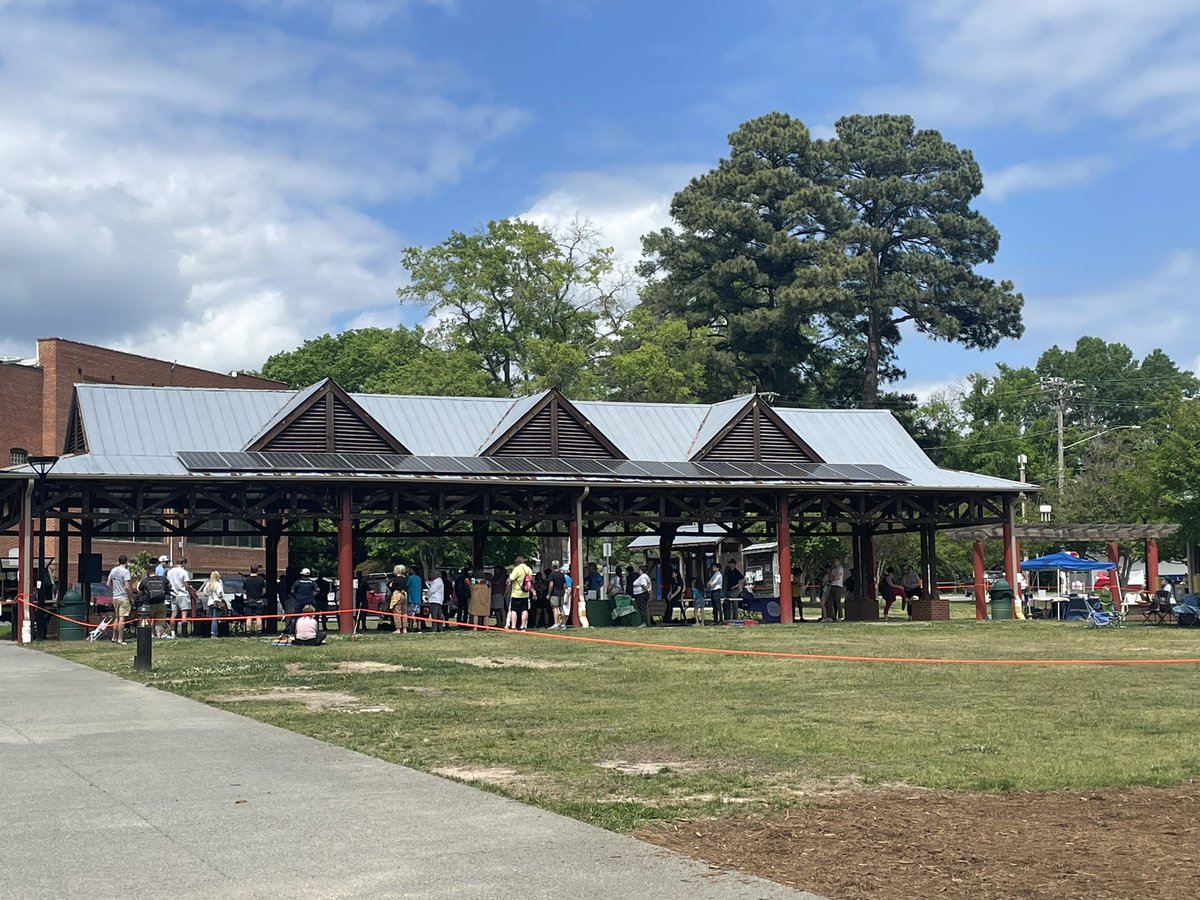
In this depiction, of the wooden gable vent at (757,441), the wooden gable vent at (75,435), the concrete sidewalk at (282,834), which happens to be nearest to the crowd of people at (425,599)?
the wooden gable vent at (757,441)

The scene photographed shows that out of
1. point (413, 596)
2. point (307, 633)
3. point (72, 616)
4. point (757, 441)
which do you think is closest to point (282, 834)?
point (307, 633)

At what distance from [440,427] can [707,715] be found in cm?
2607

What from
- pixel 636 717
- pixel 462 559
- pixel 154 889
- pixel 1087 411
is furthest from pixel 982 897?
pixel 1087 411

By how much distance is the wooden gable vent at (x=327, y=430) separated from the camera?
36.8 m

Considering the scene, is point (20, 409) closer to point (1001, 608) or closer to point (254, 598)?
point (254, 598)

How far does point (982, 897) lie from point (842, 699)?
30.6ft

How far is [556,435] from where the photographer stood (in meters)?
38.9

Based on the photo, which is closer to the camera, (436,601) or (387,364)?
(436,601)

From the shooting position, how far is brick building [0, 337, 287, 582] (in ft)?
215

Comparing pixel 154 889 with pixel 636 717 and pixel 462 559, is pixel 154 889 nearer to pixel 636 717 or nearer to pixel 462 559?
pixel 636 717

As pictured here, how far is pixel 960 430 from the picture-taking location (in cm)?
9300

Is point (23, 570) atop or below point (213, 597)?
atop

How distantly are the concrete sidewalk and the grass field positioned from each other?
0.64 meters

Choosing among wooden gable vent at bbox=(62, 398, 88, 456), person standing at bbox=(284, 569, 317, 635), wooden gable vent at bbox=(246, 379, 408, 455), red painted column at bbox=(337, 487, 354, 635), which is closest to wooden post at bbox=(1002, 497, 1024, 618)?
wooden gable vent at bbox=(246, 379, 408, 455)
